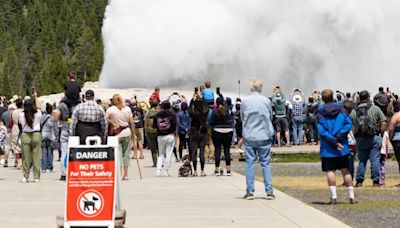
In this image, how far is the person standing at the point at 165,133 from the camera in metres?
21.7

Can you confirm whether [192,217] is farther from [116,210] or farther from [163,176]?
[163,176]

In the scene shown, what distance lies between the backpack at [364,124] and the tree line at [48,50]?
13081cm

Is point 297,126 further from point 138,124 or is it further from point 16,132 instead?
point 16,132

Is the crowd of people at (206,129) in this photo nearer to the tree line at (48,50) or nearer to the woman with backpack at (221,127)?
the woman with backpack at (221,127)

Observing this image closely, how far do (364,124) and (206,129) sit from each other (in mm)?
4646

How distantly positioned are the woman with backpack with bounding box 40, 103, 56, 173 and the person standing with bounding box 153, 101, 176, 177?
292 cm

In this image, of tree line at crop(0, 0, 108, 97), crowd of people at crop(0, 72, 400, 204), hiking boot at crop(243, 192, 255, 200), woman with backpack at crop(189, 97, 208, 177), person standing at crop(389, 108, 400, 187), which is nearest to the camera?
crowd of people at crop(0, 72, 400, 204)

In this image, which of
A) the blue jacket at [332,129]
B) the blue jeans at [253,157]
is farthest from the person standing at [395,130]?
the blue jeans at [253,157]

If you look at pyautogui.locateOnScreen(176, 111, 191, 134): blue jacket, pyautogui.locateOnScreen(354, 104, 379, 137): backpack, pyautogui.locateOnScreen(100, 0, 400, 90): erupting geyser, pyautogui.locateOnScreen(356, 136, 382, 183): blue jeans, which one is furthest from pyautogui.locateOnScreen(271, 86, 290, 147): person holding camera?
pyautogui.locateOnScreen(100, 0, 400, 90): erupting geyser

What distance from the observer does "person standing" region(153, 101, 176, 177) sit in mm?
21703

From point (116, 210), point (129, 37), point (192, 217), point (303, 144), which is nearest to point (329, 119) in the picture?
point (192, 217)

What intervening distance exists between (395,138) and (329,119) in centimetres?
289

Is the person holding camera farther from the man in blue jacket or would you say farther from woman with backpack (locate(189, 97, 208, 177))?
the man in blue jacket

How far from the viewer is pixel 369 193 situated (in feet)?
54.8
